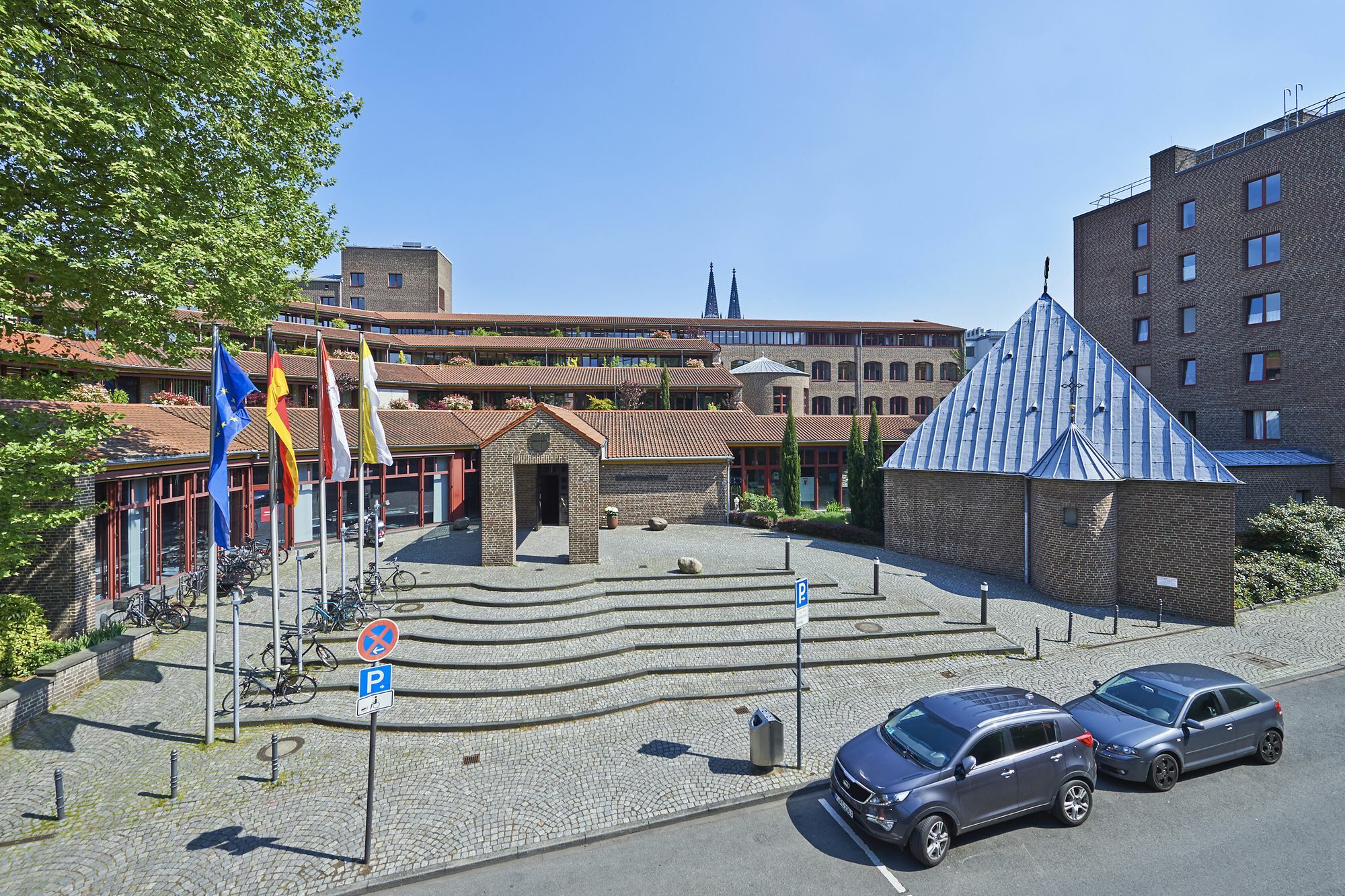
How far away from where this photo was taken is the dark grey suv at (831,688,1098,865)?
7305 millimetres

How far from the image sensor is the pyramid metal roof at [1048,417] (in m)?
17.3

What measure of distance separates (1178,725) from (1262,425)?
25856 millimetres

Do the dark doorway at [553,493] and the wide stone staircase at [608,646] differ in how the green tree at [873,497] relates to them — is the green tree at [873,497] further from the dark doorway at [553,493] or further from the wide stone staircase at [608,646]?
the dark doorway at [553,493]

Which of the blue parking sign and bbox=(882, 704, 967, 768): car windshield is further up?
the blue parking sign

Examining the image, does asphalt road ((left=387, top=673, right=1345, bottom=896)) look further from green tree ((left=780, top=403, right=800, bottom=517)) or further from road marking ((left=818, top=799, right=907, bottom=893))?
green tree ((left=780, top=403, right=800, bottom=517))

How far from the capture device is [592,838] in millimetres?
7676

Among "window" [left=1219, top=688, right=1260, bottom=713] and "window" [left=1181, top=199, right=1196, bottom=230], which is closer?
"window" [left=1219, top=688, right=1260, bottom=713]

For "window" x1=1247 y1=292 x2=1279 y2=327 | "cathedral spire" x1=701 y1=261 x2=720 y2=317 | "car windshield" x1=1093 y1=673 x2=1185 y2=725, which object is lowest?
"car windshield" x1=1093 y1=673 x2=1185 y2=725

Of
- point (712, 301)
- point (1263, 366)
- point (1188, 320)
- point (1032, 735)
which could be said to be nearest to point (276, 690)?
point (1032, 735)

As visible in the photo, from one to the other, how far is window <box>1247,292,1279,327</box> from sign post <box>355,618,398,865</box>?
35361 mm

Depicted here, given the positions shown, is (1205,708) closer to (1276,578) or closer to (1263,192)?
(1276,578)

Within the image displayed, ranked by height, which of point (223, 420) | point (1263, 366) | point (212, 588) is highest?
point (1263, 366)

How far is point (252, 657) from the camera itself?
12.4 metres

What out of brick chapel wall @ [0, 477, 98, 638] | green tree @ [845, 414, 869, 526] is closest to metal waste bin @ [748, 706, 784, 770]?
brick chapel wall @ [0, 477, 98, 638]
